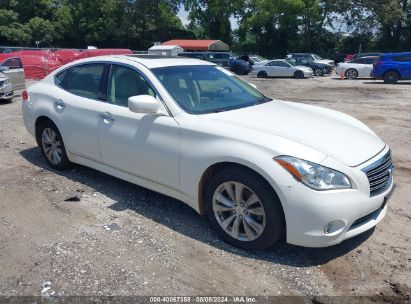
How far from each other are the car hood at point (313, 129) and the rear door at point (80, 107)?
4.93 feet

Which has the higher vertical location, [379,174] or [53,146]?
[379,174]

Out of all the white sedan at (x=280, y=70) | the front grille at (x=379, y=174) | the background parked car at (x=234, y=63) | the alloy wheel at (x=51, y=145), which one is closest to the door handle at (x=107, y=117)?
the alloy wheel at (x=51, y=145)

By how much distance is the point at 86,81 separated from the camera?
16.5ft

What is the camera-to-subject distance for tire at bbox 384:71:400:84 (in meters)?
21.0

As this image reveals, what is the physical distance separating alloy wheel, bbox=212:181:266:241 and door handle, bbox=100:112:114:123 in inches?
59.4

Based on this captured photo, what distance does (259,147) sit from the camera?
3.42 m

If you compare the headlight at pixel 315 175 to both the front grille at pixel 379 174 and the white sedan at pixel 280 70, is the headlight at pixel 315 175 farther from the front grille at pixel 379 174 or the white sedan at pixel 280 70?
the white sedan at pixel 280 70

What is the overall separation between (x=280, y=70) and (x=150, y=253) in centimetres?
2389

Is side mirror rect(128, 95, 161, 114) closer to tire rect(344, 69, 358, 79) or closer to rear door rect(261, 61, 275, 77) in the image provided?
tire rect(344, 69, 358, 79)

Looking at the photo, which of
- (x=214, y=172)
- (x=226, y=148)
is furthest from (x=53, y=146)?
(x=226, y=148)

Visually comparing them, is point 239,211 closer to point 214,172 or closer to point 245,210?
point 245,210

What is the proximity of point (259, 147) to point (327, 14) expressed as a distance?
48.7 metres

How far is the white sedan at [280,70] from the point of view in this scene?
25.8 metres

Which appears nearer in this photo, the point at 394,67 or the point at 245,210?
the point at 245,210
